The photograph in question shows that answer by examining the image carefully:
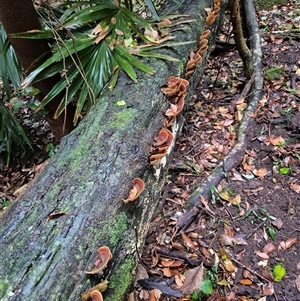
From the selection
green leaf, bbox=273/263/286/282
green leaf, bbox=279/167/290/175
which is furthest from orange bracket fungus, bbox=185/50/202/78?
green leaf, bbox=273/263/286/282

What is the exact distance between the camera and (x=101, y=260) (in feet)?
5.44

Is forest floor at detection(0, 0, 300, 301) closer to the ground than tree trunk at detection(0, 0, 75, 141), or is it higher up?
closer to the ground

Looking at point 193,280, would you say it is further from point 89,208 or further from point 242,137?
point 242,137

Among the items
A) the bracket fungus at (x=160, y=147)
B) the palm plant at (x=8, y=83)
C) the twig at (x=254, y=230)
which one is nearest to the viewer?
the bracket fungus at (x=160, y=147)

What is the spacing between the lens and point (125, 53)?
111 inches

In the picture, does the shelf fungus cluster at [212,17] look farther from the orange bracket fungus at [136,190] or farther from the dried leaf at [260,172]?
the orange bracket fungus at [136,190]

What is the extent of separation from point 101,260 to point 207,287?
1.19 meters

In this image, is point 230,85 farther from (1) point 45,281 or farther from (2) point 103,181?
(1) point 45,281

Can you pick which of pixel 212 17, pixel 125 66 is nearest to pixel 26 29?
pixel 125 66

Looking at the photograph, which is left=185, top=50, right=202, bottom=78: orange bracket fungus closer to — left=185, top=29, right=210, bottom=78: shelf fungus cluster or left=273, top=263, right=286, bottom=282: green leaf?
left=185, top=29, right=210, bottom=78: shelf fungus cluster

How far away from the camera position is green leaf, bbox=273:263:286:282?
261 centimetres

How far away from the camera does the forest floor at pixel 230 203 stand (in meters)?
2.62

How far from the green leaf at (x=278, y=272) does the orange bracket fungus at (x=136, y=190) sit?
53.6 inches

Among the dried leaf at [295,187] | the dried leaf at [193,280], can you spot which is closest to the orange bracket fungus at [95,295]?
the dried leaf at [193,280]
